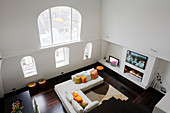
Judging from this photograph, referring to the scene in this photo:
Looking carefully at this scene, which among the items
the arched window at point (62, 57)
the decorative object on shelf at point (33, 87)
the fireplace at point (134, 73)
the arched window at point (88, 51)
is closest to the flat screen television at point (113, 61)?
the fireplace at point (134, 73)

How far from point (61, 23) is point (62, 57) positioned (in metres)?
2.52

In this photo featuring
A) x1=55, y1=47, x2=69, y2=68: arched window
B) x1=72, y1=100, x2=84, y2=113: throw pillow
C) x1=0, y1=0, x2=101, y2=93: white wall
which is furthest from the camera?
x1=55, y1=47, x2=69, y2=68: arched window

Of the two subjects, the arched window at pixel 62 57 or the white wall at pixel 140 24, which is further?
A: the arched window at pixel 62 57

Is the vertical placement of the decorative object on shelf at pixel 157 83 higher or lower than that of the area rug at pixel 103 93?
higher

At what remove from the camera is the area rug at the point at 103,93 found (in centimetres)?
696

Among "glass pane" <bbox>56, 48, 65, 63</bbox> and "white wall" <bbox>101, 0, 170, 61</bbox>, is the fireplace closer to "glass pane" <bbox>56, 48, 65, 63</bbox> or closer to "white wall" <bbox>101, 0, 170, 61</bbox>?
"white wall" <bbox>101, 0, 170, 61</bbox>

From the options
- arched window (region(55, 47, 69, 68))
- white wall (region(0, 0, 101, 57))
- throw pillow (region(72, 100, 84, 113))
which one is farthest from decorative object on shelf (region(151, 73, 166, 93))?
white wall (region(0, 0, 101, 57))

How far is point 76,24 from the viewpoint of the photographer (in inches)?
329

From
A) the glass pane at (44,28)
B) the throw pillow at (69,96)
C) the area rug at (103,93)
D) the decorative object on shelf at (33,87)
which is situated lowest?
the area rug at (103,93)

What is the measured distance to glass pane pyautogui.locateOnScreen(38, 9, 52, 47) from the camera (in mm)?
6934

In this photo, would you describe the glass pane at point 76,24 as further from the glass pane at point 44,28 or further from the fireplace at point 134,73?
the fireplace at point 134,73

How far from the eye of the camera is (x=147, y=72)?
7297mm

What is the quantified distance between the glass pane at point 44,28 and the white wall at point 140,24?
4.16 meters

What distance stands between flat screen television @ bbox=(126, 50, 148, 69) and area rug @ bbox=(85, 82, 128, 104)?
2.18 m
